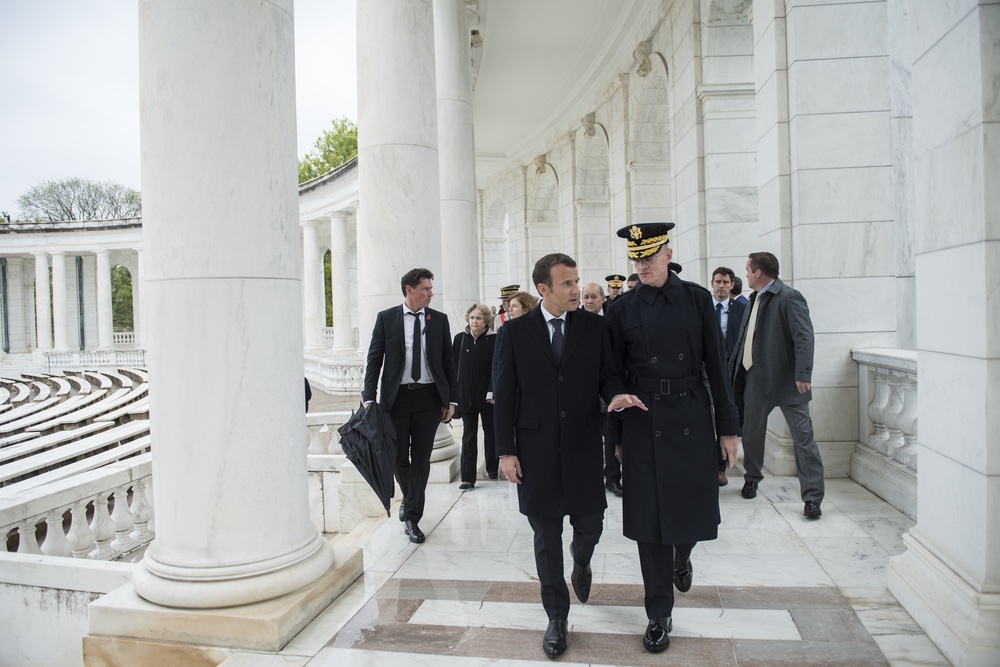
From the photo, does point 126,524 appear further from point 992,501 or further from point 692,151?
point 692,151

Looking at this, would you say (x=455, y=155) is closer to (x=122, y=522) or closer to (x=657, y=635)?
(x=122, y=522)

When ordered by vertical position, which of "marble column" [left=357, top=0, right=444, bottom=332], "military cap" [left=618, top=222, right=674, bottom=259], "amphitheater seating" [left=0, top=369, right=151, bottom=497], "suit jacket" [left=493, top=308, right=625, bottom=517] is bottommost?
"amphitheater seating" [left=0, top=369, right=151, bottom=497]

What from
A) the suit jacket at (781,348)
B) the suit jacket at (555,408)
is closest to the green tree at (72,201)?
the suit jacket at (781,348)

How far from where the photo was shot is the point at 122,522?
432 inches

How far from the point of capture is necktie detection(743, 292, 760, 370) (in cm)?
1029

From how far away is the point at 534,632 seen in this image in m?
6.29

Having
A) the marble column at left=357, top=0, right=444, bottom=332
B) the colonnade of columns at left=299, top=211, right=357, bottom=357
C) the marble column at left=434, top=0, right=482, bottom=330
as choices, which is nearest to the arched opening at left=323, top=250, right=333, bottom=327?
the colonnade of columns at left=299, top=211, right=357, bottom=357

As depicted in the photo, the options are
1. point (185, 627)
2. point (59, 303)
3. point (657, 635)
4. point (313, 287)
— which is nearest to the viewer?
point (657, 635)

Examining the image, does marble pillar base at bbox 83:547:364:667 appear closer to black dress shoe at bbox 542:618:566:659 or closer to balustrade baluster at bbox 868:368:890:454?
black dress shoe at bbox 542:618:566:659

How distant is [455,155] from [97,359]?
6287 cm

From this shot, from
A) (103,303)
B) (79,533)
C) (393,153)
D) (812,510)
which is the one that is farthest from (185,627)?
(103,303)

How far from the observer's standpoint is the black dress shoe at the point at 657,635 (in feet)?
19.0

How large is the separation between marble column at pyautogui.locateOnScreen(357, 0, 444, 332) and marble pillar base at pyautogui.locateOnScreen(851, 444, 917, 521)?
780 centimetres

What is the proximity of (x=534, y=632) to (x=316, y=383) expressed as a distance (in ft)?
100
